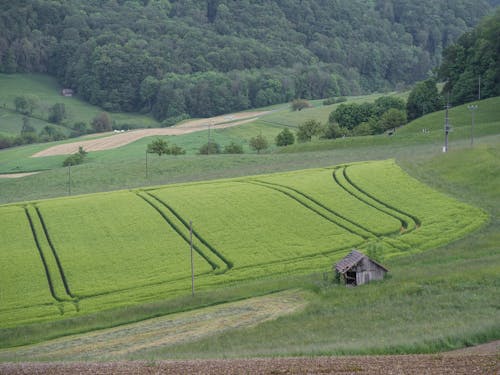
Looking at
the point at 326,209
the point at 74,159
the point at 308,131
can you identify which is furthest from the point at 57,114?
the point at 326,209

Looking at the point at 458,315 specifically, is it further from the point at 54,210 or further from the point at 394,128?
the point at 394,128

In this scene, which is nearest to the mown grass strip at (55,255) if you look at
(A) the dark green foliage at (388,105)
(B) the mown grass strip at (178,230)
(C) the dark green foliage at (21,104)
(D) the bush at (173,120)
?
(B) the mown grass strip at (178,230)

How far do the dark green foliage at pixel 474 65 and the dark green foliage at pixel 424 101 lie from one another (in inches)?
130

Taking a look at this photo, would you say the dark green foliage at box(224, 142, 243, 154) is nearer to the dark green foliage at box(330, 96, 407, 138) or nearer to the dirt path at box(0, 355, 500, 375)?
the dark green foliage at box(330, 96, 407, 138)

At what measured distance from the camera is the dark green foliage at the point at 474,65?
125688 millimetres

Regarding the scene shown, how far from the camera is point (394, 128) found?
4754 inches

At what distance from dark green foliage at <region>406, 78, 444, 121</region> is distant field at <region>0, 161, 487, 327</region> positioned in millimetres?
58363

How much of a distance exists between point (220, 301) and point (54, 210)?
24814 mm

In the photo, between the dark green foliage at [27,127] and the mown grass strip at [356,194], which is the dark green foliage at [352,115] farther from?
the dark green foliage at [27,127]

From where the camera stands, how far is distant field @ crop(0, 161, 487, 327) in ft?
157

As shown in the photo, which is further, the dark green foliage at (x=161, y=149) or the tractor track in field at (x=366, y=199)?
the dark green foliage at (x=161, y=149)

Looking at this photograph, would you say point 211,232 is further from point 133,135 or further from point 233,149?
point 133,135

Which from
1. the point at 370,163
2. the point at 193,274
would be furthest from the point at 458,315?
the point at 370,163

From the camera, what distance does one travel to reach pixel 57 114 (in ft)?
581
